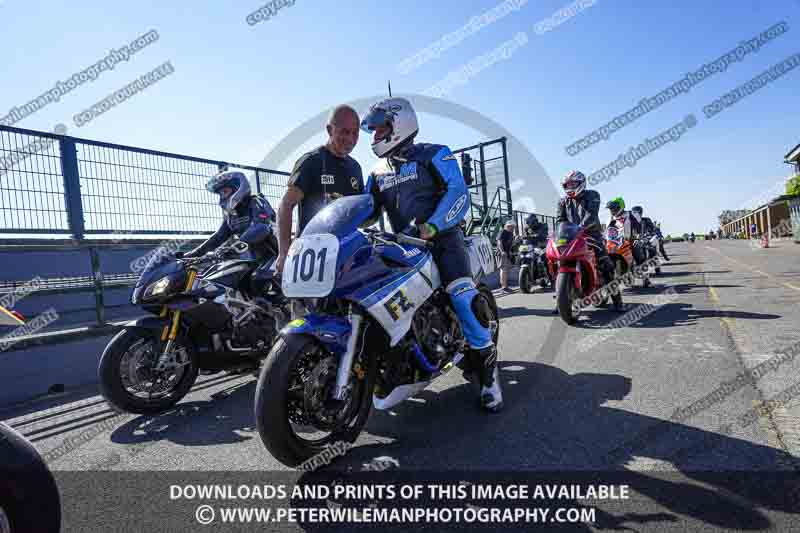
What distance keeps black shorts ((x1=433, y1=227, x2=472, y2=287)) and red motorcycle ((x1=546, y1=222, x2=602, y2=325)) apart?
3.13 metres

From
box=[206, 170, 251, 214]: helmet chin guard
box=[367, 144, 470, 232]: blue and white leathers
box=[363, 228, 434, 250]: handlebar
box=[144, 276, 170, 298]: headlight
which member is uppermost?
box=[206, 170, 251, 214]: helmet chin guard

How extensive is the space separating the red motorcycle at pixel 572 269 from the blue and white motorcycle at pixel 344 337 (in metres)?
3.47

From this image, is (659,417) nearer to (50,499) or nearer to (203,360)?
(50,499)

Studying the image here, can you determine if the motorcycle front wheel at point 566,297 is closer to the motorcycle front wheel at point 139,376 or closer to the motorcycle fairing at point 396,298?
the motorcycle fairing at point 396,298

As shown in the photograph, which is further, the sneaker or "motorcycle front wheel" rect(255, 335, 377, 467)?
the sneaker

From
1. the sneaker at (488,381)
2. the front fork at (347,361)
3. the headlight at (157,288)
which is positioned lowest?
the sneaker at (488,381)

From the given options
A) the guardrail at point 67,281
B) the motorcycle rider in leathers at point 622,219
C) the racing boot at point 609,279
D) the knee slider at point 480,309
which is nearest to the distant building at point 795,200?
the motorcycle rider in leathers at point 622,219

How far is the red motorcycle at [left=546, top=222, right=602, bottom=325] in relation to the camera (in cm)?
600

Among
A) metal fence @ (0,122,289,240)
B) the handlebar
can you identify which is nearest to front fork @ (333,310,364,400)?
the handlebar

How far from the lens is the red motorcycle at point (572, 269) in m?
6.00

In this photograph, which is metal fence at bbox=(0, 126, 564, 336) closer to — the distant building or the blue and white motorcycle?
the blue and white motorcycle

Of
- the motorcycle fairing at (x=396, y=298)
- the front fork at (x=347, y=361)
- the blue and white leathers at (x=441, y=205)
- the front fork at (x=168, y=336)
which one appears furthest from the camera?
the front fork at (x=168, y=336)

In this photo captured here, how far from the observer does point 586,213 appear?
22.7 ft

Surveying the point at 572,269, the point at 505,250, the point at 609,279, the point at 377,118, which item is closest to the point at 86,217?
the point at 377,118
